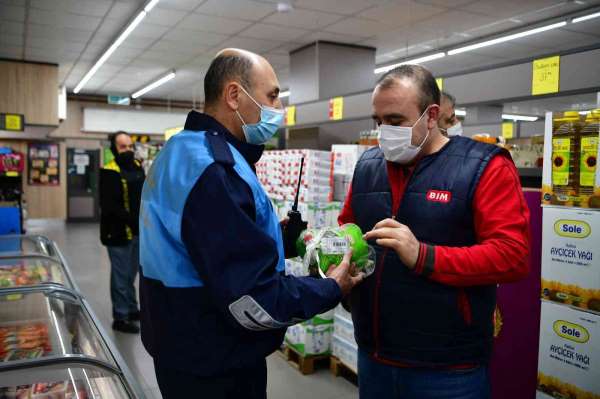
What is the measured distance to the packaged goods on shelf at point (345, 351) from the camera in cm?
382

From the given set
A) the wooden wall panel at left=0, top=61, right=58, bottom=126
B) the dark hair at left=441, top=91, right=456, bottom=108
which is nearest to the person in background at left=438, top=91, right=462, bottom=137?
the dark hair at left=441, top=91, right=456, bottom=108

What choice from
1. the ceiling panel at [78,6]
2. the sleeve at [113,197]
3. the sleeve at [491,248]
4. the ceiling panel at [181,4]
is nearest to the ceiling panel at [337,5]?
the ceiling panel at [181,4]

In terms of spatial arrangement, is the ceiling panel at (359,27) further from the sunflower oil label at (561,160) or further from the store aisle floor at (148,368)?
the sunflower oil label at (561,160)

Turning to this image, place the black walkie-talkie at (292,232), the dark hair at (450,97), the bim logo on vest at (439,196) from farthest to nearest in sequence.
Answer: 1. the dark hair at (450,97)
2. the black walkie-talkie at (292,232)
3. the bim logo on vest at (439,196)

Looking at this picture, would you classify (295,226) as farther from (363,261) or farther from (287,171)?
(287,171)

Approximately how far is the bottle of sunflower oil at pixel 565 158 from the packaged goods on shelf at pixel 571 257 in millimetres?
79

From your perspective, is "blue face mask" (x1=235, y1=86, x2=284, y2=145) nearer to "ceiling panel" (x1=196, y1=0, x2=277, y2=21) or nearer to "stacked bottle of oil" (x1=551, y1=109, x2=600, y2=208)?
"stacked bottle of oil" (x1=551, y1=109, x2=600, y2=208)

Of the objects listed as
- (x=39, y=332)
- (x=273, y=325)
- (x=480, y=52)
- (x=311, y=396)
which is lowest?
(x=311, y=396)

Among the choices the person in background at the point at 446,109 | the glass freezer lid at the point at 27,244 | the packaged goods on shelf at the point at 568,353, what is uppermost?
the person in background at the point at 446,109

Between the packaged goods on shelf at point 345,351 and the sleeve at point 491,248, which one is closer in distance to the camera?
the sleeve at point 491,248

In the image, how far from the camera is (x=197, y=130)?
147 centimetres

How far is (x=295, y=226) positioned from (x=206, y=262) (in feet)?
2.20

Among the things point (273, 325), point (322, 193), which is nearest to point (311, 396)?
point (322, 193)

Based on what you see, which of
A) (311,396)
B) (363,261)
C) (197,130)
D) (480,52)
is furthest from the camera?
(480,52)
